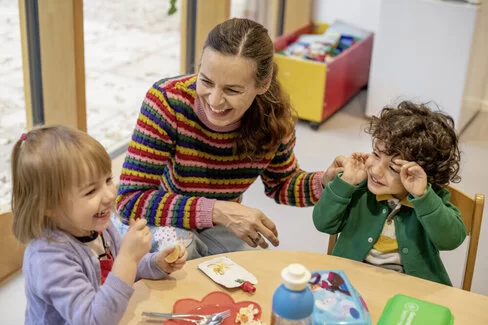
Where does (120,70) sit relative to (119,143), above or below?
above

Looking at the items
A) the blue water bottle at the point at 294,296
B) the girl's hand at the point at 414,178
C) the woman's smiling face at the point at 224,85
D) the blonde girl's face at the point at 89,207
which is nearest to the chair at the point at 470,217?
the girl's hand at the point at 414,178

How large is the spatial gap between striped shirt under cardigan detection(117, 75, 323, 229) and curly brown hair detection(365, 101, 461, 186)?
34 cm

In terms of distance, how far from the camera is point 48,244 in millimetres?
1214

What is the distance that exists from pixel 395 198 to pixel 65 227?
0.80 m

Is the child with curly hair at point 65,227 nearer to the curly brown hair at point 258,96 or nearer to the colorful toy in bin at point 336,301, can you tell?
the colorful toy in bin at point 336,301

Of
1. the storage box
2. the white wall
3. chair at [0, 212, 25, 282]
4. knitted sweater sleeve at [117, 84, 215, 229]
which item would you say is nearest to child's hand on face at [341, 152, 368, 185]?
knitted sweater sleeve at [117, 84, 215, 229]

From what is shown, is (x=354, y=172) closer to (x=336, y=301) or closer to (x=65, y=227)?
(x=336, y=301)

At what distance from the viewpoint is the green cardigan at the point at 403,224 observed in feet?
4.80

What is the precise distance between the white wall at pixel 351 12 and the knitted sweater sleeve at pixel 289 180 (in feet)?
8.76

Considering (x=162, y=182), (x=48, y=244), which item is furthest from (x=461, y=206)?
(x=48, y=244)

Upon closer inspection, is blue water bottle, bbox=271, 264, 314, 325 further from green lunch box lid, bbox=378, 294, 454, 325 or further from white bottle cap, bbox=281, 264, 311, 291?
green lunch box lid, bbox=378, 294, 454, 325

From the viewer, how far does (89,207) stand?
124cm

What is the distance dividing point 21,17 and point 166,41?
63.6 inches

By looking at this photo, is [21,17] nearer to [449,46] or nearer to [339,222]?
[339,222]
